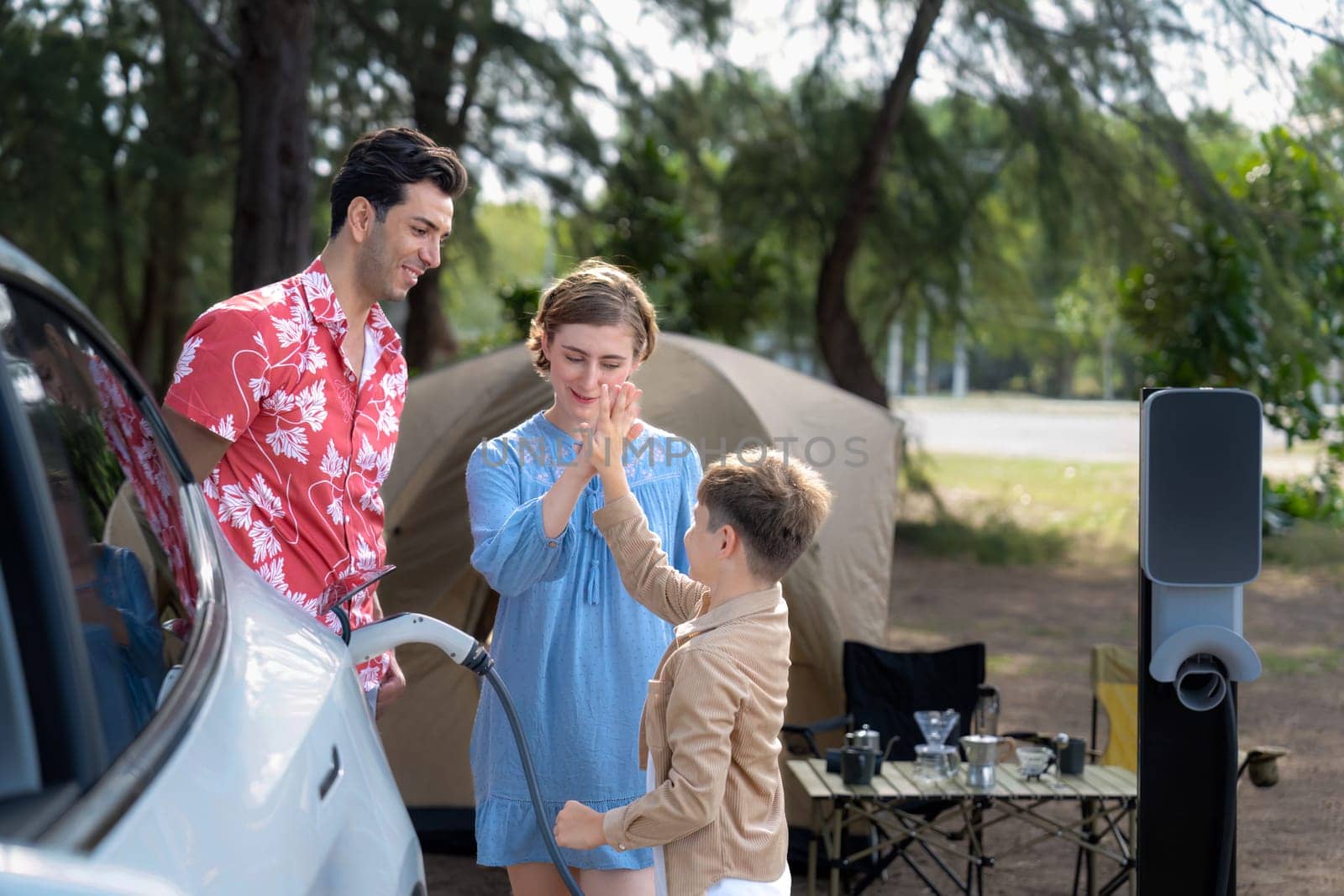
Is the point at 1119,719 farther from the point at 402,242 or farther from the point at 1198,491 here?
the point at 402,242

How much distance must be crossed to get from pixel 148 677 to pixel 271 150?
4657mm

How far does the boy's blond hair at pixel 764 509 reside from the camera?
2.08 meters

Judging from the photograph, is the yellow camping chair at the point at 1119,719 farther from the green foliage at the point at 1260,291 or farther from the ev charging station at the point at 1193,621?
the green foliage at the point at 1260,291

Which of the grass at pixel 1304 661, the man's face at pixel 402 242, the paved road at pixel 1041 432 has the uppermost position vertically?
the man's face at pixel 402 242

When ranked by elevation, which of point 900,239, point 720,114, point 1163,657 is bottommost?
point 1163,657

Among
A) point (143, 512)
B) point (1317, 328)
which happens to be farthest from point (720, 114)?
point (143, 512)

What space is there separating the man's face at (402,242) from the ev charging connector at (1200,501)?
1.25m

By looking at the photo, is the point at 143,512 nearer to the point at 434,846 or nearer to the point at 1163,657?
the point at 1163,657

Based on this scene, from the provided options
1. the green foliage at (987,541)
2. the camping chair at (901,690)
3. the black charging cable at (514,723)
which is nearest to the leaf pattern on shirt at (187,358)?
the black charging cable at (514,723)

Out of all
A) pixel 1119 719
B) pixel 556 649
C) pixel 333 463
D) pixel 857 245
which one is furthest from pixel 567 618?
pixel 857 245

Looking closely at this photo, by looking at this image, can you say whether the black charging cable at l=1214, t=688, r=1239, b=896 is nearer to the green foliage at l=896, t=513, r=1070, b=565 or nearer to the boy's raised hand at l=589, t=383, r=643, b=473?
the boy's raised hand at l=589, t=383, r=643, b=473

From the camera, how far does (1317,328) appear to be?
1009 centimetres

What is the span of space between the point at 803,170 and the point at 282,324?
9293mm

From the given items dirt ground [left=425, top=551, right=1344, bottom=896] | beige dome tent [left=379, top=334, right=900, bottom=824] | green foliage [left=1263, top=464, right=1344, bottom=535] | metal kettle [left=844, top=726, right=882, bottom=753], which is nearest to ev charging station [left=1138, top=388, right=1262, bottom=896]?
metal kettle [left=844, top=726, right=882, bottom=753]
